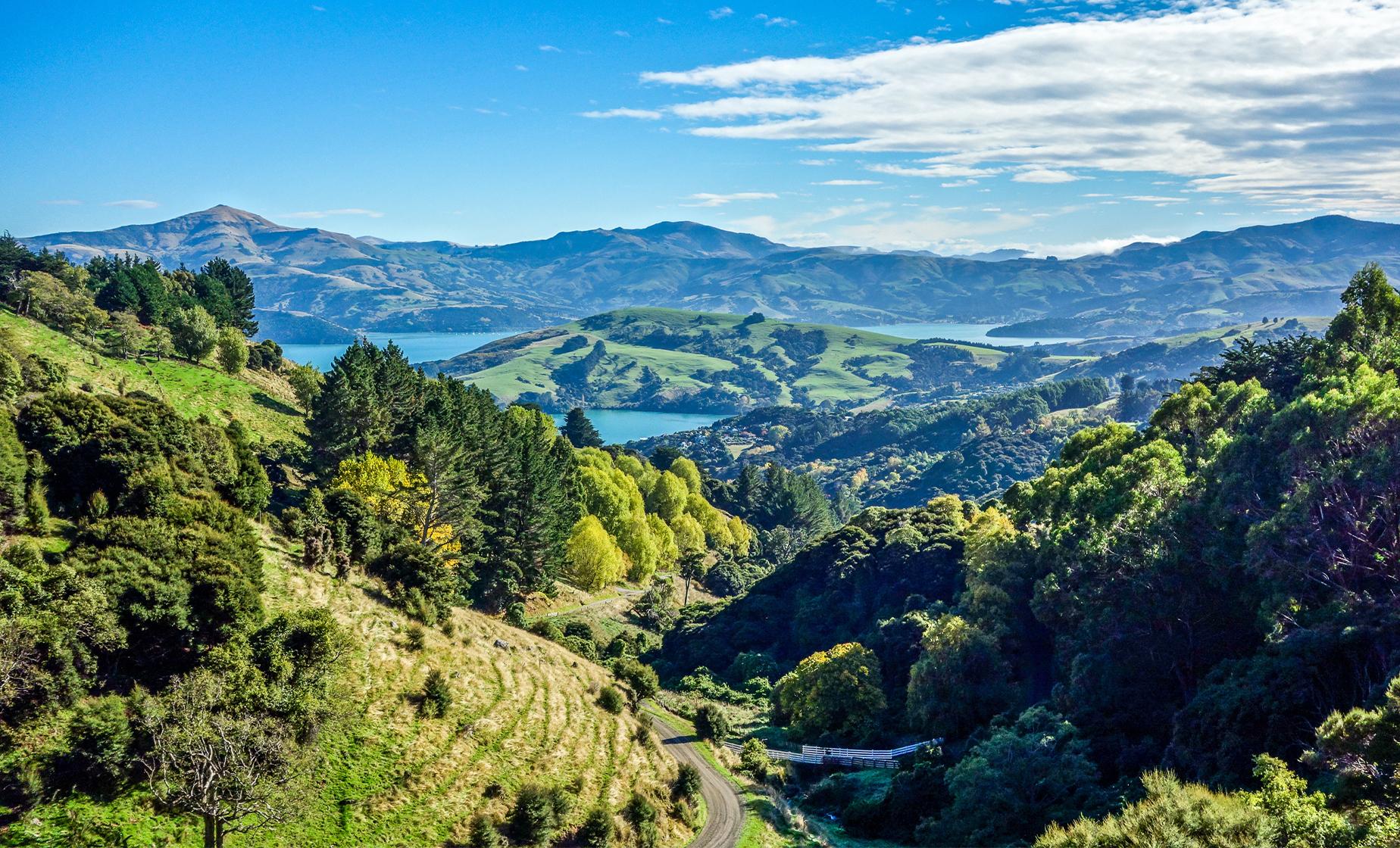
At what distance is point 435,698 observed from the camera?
125 feet

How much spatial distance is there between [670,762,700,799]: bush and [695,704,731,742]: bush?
878 centimetres

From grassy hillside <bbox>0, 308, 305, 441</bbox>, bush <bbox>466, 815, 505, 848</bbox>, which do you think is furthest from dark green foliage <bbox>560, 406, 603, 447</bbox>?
bush <bbox>466, 815, 505, 848</bbox>

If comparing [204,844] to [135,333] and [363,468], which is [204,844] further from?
[135,333]

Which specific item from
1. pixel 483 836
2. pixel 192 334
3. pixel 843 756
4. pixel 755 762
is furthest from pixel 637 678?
pixel 192 334

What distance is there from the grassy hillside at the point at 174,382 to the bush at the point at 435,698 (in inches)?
1511

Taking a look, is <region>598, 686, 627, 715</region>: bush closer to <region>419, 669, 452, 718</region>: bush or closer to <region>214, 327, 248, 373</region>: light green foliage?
<region>419, 669, 452, 718</region>: bush

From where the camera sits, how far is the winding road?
129ft

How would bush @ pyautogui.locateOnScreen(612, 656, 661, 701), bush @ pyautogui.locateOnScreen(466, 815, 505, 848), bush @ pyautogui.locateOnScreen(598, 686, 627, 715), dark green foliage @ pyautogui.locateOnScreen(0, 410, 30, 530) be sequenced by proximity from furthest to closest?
bush @ pyautogui.locateOnScreen(612, 656, 661, 701)
bush @ pyautogui.locateOnScreen(598, 686, 627, 715)
dark green foliage @ pyautogui.locateOnScreen(0, 410, 30, 530)
bush @ pyautogui.locateOnScreen(466, 815, 505, 848)

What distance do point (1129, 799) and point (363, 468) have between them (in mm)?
48430

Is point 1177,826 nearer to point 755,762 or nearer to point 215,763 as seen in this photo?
point 215,763

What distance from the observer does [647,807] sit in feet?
124

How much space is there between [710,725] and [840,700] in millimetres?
11159

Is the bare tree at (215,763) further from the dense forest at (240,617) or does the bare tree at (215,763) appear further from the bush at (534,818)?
the bush at (534,818)

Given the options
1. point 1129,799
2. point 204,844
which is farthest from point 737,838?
point 204,844
